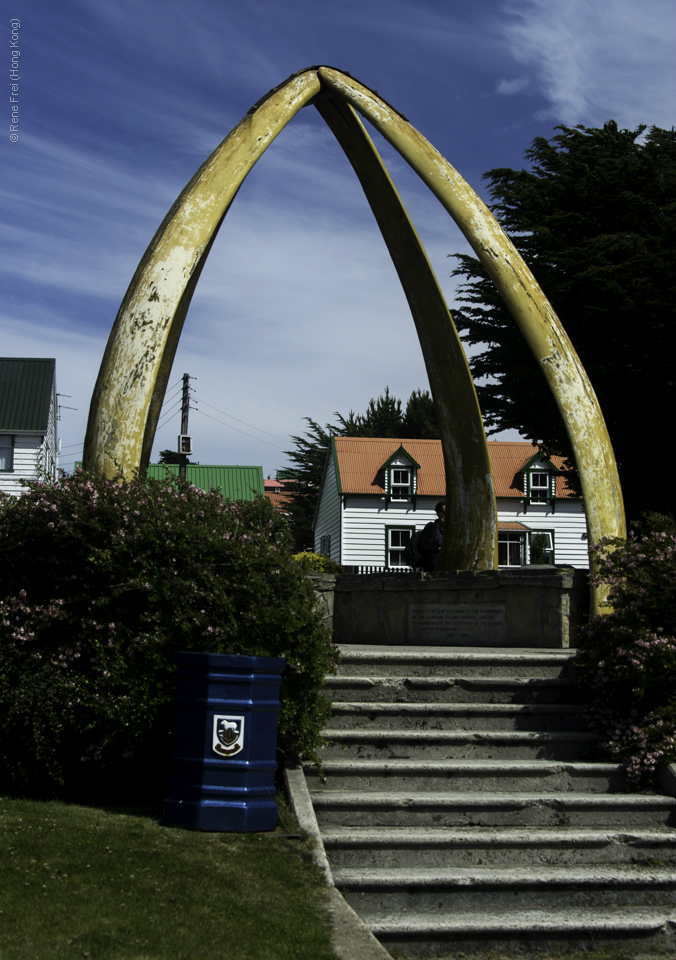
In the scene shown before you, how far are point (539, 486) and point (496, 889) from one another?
95.0ft

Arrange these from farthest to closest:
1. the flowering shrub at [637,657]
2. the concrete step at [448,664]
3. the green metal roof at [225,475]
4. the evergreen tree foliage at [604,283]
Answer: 1. the green metal roof at [225,475]
2. the evergreen tree foliage at [604,283]
3. the concrete step at [448,664]
4. the flowering shrub at [637,657]

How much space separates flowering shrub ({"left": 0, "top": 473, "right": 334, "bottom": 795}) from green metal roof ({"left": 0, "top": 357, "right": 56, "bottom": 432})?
22.6 meters

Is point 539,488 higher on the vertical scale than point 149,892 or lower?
higher

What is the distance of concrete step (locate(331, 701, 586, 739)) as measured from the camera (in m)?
6.46

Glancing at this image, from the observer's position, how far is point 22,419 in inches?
1068

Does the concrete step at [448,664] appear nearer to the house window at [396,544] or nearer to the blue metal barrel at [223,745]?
the blue metal barrel at [223,745]

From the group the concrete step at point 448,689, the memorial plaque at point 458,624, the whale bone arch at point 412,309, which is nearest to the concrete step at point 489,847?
→ the concrete step at point 448,689

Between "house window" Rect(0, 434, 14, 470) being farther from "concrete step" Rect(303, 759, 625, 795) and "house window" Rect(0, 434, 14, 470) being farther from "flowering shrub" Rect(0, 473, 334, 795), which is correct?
"concrete step" Rect(303, 759, 625, 795)

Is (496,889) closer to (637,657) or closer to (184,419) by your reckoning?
(637,657)

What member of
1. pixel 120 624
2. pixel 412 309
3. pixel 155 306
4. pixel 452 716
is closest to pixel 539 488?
pixel 412 309

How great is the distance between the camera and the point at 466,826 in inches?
210

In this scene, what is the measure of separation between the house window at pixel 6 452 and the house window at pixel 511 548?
18.0 m

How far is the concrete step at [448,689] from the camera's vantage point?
678 centimetres

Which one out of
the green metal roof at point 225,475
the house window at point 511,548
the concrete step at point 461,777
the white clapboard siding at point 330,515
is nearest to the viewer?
the concrete step at point 461,777
